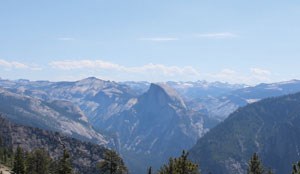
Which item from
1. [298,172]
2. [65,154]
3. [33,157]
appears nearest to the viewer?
[298,172]

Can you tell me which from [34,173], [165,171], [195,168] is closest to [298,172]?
[195,168]

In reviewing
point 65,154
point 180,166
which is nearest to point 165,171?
point 180,166

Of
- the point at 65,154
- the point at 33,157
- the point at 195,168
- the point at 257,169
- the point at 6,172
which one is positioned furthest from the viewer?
the point at 33,157

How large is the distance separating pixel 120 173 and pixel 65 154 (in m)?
17.8

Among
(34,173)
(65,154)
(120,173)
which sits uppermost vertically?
(65,154)

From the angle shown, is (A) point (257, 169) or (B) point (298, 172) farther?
(A) point (257, 169)

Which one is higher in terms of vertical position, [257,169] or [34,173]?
[257,169]

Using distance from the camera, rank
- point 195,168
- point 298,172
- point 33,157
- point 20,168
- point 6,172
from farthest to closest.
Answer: point 33,157
point 6,172
point 20,168
point 195,168
point 298,172

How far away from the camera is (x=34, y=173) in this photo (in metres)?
189

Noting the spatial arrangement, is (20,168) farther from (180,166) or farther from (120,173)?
(180,166)

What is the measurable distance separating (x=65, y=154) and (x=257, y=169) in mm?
37948

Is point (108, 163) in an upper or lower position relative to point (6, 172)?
upper

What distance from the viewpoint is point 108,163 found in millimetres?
90812

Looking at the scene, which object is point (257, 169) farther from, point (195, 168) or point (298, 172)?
point (298, 172)
